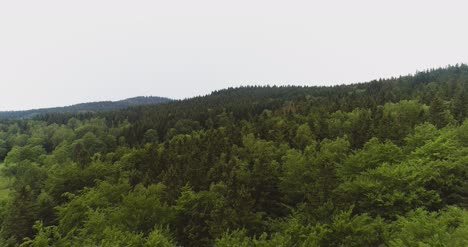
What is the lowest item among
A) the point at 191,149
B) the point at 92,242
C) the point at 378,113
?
the point at 92,242

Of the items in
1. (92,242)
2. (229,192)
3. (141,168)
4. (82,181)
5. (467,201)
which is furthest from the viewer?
(141,168)

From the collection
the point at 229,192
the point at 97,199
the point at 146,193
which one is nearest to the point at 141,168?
the point at 97,199

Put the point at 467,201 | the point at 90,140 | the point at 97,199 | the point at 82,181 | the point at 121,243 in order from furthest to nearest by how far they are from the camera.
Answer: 1. the point at 90,140
2. the point at 82,181
3. the point at 97,199
4. the point at 467,201
5. the point at 121,243

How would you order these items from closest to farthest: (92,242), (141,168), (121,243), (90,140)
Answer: (121,243)
(92,242)
(141,168)
(90,140)

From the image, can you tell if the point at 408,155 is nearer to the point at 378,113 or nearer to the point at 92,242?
the point at 378,113

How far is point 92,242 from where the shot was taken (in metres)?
28.3

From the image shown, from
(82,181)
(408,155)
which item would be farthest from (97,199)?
(408,155)

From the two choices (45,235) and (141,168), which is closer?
(45,235)

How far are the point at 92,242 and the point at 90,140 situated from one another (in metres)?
87.2

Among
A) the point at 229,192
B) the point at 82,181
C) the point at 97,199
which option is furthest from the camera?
the point at 82,181

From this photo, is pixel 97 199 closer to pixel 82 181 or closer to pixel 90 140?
pixel 82 181

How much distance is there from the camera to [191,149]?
58281 mm

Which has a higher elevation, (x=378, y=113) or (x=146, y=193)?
(x=378, y=113)

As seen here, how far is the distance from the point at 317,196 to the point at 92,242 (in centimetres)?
2176
